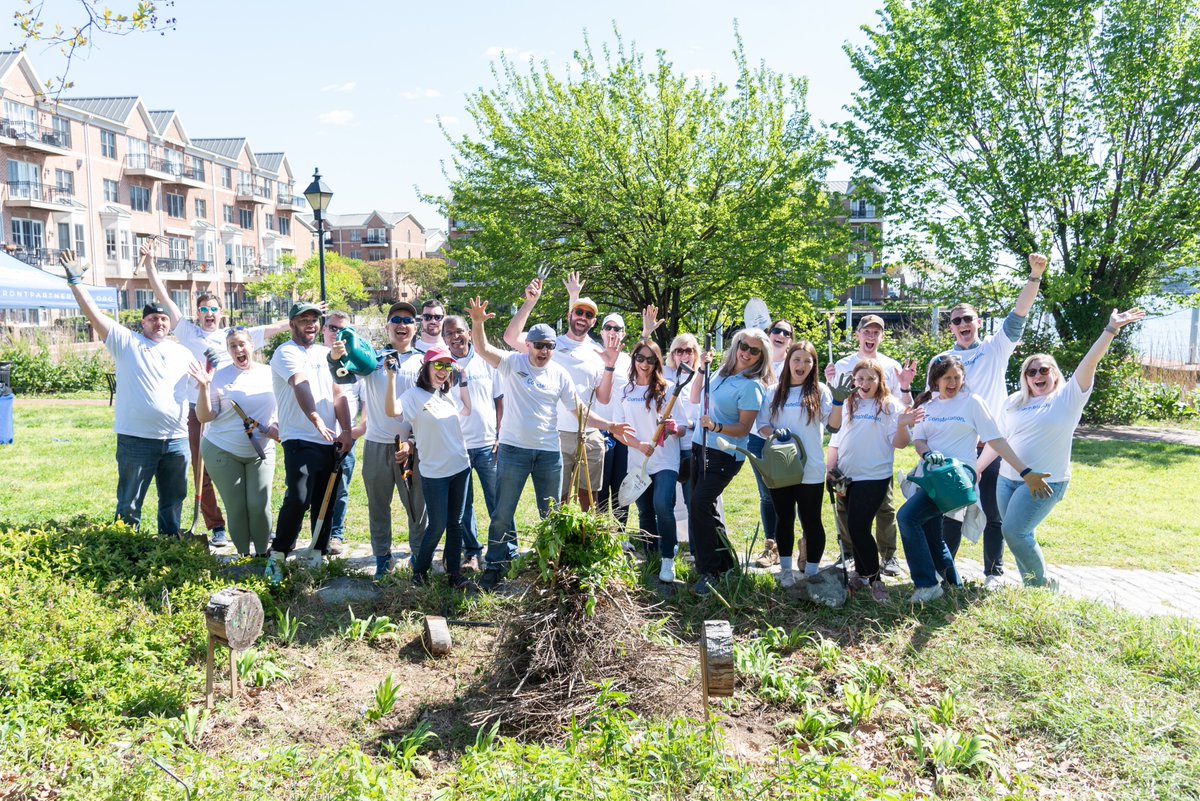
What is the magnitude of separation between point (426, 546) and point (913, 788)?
131 inches

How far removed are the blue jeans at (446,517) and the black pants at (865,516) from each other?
2.63 metres

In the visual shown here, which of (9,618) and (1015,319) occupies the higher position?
(1015,319)

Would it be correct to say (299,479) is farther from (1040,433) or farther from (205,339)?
(1040,433)

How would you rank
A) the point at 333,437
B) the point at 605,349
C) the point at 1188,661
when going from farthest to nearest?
the point at 605,349, the point at 333,437, the point at 1188,661

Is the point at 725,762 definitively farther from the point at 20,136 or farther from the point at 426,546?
the point at 20,136

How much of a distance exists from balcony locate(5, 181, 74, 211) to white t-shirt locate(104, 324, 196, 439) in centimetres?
4327

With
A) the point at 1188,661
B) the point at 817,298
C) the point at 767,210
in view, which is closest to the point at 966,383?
the point at 1188,661

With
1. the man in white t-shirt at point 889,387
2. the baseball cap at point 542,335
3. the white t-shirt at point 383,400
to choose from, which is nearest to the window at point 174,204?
the white t-shirt at point 383,400

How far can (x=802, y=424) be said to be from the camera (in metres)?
5.49

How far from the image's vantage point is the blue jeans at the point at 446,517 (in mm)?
5453

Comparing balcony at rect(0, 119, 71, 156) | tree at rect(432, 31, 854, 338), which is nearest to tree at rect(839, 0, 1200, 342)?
tree at rect(432, 31, 854, 338)

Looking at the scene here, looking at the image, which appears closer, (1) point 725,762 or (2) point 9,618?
(1) point 725,762

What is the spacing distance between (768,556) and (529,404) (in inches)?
92.8

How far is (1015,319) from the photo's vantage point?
5.89 meters
